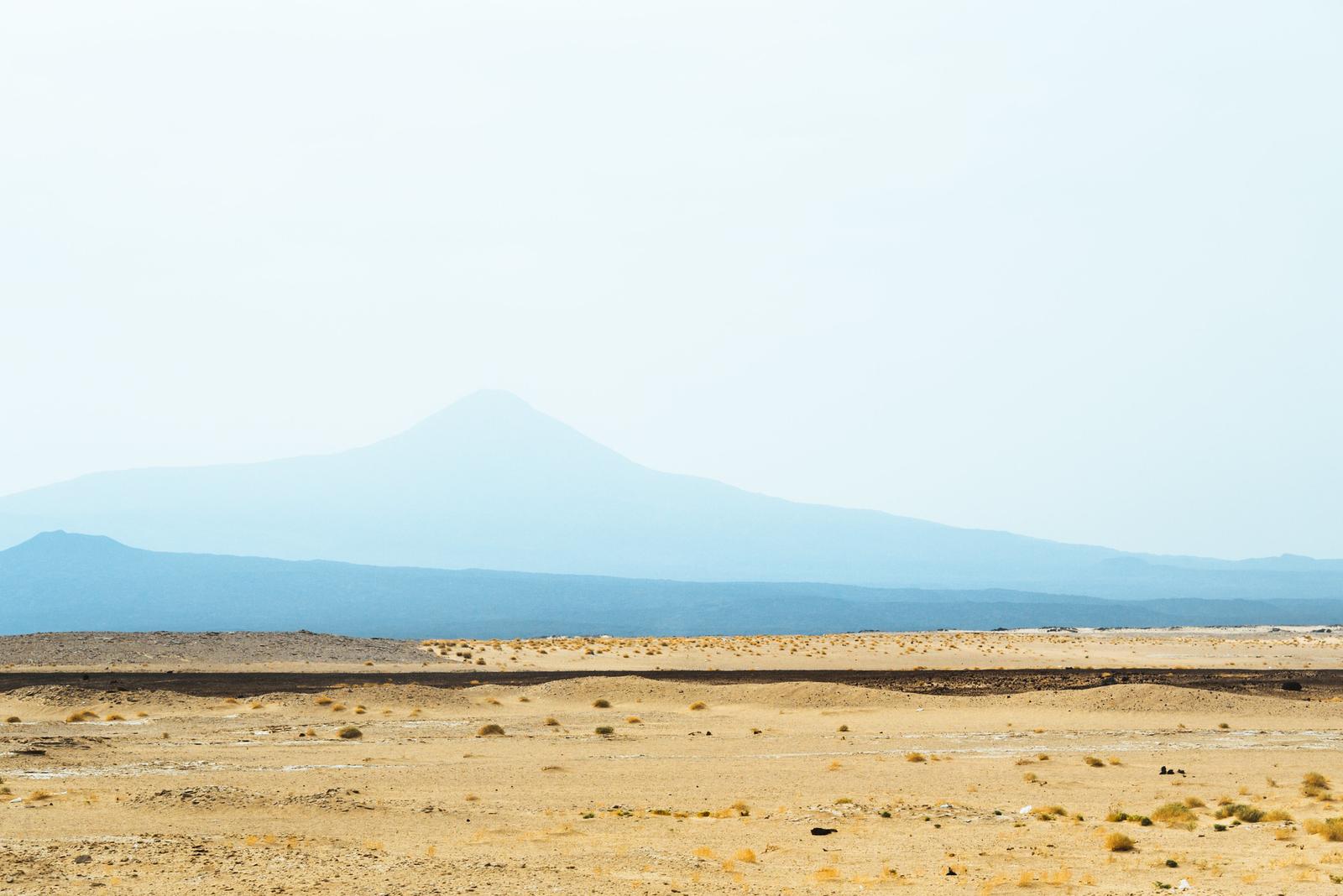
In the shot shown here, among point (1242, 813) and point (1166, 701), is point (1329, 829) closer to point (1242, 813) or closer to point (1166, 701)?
point (1242, 813)

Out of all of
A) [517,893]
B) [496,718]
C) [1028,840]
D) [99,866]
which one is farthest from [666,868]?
[496,718]

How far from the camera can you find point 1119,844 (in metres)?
17.7

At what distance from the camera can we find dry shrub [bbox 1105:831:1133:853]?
1773cm

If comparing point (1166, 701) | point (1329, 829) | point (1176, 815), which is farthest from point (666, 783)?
point (1166, 701)

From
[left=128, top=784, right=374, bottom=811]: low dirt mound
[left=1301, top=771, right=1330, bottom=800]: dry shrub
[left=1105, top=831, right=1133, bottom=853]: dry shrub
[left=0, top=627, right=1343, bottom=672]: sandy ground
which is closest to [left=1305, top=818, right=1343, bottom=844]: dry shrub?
[left=1105, top=831, right=1133, bottom=853]: dry shrub

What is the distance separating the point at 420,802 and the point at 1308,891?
15.2 meters

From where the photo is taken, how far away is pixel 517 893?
47.5 ft

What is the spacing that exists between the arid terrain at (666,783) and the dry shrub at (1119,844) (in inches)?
1.2

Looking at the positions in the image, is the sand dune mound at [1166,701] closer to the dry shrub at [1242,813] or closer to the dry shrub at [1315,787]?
the dry shrub at [1315,787]

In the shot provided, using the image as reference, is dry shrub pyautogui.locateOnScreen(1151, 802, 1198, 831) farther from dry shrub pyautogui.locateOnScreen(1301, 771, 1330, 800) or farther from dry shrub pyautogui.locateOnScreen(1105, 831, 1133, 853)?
dry shrub pyautogui.locateOnScreen(1301, 771, 1330, 800)

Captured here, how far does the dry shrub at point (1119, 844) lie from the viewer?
17.7 m

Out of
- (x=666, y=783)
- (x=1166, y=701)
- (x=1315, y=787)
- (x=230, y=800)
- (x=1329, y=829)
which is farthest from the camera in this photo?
(x=1166, y=701)

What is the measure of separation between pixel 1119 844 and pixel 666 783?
10675 millimetres

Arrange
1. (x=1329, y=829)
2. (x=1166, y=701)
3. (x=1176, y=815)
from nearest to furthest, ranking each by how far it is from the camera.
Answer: (x=1329, y=829) < (x=1176, y=815) < (x=1166, y=701)
